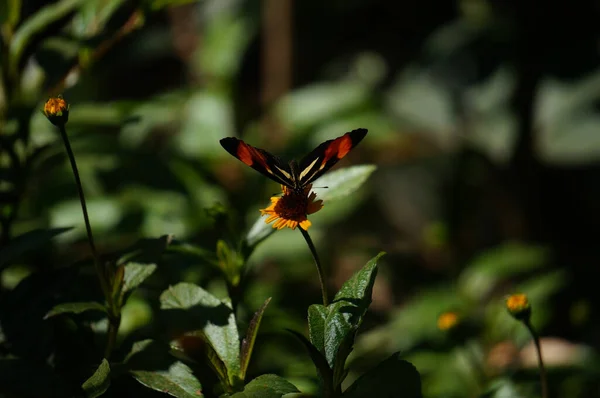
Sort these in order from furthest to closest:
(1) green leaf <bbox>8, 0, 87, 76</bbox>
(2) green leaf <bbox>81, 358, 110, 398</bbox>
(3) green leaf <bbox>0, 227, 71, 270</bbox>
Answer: (1) green leaf <bbox>8, 0, 87, 76</bbox> → (3) green leaf <bbox>0, 227, 71, 270</bbox> → (2) green leaf <bbox>81, 358, 110, 398</bbox>

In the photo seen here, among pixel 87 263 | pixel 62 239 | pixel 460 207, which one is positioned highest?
pixel 460 207

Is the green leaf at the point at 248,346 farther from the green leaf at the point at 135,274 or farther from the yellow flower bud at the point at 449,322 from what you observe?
the yellow flower bud at the point at 449,322

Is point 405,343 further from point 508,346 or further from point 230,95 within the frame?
point 230,95

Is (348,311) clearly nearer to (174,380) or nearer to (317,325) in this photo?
(317,325)

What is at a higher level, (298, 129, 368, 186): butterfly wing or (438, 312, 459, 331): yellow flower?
(298, 129, 368, 186): butterfly wing

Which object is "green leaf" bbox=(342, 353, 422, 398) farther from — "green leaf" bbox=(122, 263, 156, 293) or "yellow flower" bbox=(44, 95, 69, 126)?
"yellow flower" bbox=(44, 95, 69, 126)

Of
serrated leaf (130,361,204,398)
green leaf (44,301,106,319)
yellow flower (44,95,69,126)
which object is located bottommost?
serrated leaf (130,361,204,398)

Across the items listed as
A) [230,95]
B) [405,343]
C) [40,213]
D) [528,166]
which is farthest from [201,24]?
[405,343]

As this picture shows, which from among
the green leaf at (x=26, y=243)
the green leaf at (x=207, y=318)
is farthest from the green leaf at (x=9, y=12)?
the green leaf at (x=207, y=318)

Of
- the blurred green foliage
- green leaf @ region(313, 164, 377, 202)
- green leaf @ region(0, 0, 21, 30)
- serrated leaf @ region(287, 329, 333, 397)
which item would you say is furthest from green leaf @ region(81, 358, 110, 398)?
green leaf @ region(0, 0, 21, 30)
